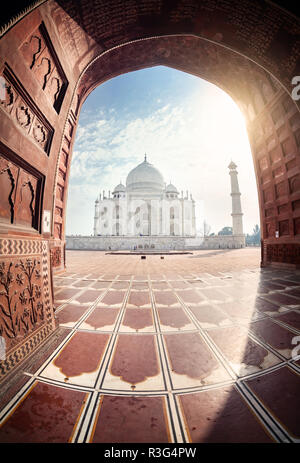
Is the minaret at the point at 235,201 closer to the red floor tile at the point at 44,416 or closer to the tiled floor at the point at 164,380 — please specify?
the tiled floor at the point at 164,380

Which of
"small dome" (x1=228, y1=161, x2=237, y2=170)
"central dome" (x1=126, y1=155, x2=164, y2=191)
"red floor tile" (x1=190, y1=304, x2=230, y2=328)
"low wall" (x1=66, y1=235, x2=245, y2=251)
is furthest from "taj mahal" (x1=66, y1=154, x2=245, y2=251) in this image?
"red floor tile" (x1=190, y1=304, x2=230, y2=328)

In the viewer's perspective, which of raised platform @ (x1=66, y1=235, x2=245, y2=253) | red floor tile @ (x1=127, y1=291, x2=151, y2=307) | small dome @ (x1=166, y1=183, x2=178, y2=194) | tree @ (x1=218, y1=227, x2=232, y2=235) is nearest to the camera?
red floor tile @ (x1=127, y1=291, x2=151, y2=307)

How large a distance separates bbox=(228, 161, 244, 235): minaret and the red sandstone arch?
22624mm

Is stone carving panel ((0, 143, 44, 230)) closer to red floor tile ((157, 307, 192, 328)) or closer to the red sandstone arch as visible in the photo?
the red sandstone arch

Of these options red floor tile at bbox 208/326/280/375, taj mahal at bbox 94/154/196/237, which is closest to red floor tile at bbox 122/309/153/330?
red floor tile at bbox 208/326/280/375

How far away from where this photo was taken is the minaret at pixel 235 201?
88.2 ft

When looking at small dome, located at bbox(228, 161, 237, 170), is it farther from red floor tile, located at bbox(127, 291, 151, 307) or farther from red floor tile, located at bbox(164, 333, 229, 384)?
red floor tile, located at bbox(164, 333, 229, 384)

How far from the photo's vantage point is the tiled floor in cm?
94

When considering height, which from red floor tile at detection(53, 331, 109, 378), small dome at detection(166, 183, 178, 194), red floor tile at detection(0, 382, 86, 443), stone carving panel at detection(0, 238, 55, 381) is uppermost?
small dome at detection(166, 183, 178, 194)

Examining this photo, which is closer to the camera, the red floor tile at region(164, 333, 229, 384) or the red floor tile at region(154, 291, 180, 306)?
the red floor tile at region(164, 333, 229, 384)

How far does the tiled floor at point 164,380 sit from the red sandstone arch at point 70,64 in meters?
0.45

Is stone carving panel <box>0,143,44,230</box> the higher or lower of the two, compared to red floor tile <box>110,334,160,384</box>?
higher

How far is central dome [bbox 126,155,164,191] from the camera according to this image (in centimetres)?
3897

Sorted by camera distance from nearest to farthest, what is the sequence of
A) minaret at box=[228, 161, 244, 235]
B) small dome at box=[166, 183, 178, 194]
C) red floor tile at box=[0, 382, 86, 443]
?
red floor tile at box=[0, 382, 86, 443] < minaret at box=[228, 161, 244, 235] < small dome at box=[166, 183, 178, 194]
